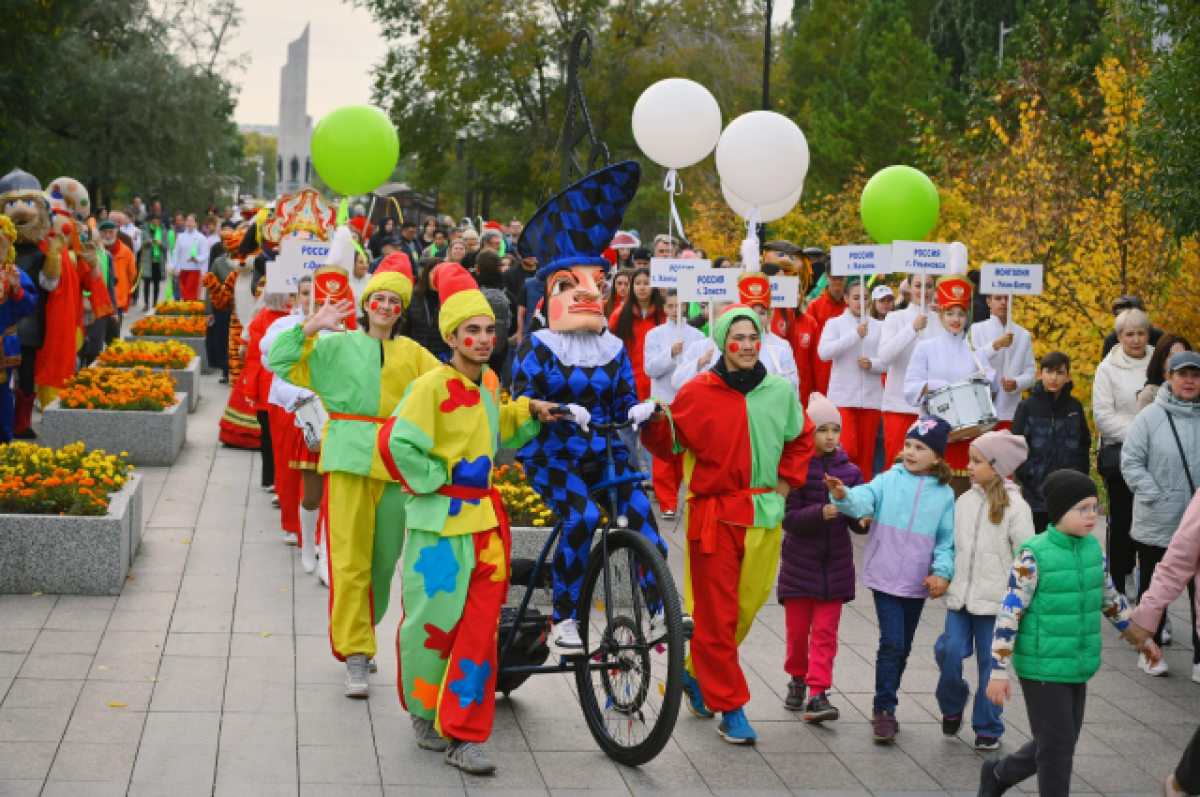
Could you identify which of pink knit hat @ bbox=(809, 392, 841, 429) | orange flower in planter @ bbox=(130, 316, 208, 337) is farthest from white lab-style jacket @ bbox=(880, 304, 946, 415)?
orange flower in planter @ bbox=(130, 316, 208, 337)

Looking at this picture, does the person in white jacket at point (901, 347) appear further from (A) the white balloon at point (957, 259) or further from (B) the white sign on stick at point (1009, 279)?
(A) the white balloon at point (957, 259)

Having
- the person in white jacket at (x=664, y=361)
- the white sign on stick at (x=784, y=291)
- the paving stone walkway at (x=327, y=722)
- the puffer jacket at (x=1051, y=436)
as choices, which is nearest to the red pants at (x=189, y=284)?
the person in white jacket at (x=664, y=361)

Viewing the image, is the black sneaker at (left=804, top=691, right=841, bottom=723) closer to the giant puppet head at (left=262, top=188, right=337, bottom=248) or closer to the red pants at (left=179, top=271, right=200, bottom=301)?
the giant puppet head at (left=262, top=188, right=337, bottom=248)

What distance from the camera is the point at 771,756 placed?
20.8ft

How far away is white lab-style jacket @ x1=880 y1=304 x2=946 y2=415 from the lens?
10.6m

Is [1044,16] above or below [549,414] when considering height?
above

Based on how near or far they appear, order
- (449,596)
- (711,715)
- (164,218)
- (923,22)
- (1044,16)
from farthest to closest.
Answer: (923,22)
(164,218)
(1044,16)
(711,715)
(449,596)

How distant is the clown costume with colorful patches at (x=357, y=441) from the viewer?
6961 mm

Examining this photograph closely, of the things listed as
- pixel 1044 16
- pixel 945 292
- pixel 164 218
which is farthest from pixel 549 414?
pixel 164 218

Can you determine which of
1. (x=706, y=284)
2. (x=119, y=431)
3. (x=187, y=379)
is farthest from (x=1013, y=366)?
(x=187, y=379)

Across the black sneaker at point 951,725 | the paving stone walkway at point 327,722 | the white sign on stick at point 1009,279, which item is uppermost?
the white sign on stick at point 1009,279

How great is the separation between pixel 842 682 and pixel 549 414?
8.09 feet

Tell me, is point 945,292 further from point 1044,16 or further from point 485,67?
point 485,67

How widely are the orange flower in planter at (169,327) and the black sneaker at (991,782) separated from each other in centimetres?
1658
